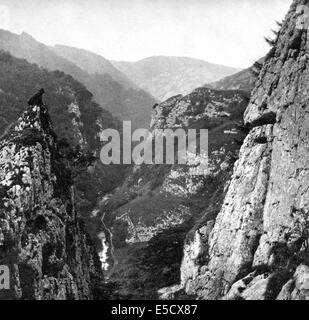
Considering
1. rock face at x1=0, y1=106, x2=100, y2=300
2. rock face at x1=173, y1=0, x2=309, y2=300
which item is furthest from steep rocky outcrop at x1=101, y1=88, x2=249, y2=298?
rock face at x1=0, y1=106, x2=100, y2=300

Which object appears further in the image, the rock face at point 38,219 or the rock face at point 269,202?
the rock face at point 269,202

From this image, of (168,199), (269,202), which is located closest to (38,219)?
(269,202)

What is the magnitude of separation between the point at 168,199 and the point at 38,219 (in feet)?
198

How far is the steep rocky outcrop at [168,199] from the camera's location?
213ft

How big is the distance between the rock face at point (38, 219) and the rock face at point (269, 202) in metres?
11.5

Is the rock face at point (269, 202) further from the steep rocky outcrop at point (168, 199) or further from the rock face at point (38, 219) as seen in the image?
the rock face at point (38, 219)

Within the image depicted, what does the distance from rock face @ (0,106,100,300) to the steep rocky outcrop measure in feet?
60.9

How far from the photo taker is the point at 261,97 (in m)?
51.8

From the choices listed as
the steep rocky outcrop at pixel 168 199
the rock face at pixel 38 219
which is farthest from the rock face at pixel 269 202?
the rock face at pixel 38 219

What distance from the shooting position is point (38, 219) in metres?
38.6

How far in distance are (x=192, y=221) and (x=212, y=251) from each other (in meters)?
22.0

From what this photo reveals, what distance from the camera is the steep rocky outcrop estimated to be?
64.9m

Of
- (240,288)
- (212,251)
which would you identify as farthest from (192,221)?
(240,288)
